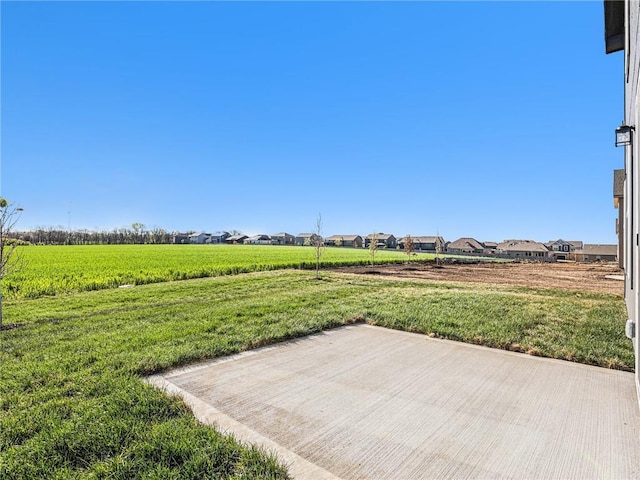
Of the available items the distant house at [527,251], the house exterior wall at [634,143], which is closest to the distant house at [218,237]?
the distant house at [527,251]

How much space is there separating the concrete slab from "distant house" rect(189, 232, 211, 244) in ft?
334

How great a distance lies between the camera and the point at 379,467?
2.08m

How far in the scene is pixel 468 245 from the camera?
7525cm

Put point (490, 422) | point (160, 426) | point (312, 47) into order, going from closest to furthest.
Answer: point (160, 426) < point (490, 422) < point (312, 47)

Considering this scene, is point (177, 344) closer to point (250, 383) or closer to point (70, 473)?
point (250, 383)

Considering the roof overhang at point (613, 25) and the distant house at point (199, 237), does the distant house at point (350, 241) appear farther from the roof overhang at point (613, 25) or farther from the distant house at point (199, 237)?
the roof overhang at point (613, 25)

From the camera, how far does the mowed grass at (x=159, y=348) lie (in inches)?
82.2

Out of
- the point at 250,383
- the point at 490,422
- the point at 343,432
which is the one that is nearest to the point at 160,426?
the point at 250,383

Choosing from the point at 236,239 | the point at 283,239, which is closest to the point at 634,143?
the point at 283,239

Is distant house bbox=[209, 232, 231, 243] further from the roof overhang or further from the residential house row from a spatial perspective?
the roof overhang

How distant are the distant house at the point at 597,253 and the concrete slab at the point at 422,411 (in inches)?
2496

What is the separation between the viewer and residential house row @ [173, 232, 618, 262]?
56.1 m

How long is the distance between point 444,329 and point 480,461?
11.2ft

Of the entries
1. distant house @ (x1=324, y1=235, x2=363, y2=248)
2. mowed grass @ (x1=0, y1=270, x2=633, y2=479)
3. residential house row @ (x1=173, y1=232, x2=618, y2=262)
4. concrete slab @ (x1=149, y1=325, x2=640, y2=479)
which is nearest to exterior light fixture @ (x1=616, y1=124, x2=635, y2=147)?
mowed grass @ (x1=0, y1=270, x2=633, y2=479)
